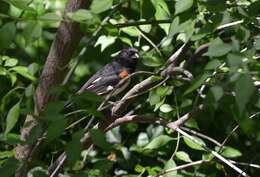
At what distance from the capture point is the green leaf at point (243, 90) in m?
1.80

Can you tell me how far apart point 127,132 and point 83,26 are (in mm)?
1991

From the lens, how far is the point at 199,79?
209cm

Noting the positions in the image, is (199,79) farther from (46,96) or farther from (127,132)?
(127,132)

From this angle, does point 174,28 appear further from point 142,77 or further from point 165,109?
point 142,77

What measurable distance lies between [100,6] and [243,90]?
2.13ft

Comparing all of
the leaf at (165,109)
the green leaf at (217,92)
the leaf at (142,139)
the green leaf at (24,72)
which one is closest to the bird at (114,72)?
the leaf at (142,139)

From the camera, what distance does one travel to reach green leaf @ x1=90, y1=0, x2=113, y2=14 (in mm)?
2178

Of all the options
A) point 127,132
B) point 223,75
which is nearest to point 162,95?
point 223,75

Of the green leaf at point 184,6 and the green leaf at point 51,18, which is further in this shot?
the green leaf at point 184,6

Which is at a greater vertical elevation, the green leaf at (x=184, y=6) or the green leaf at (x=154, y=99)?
the green leaf at (x=184, y=6)

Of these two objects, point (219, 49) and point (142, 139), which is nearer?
point (219, 49)

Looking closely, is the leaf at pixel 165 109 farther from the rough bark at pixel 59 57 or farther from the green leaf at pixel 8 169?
the green leaf at pixel 8 169

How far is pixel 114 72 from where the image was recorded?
483cm

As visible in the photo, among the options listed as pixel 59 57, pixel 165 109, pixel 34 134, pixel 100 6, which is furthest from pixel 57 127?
pixel 165 109
